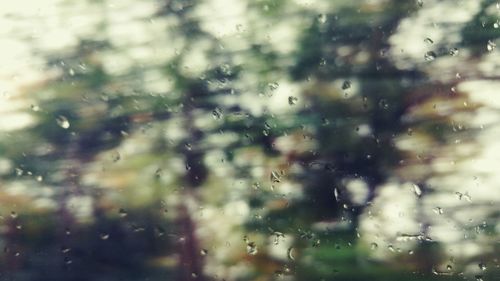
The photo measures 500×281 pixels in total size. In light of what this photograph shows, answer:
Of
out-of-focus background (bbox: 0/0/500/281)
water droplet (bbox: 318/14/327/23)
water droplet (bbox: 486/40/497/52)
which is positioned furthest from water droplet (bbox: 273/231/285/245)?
water droplet (bbox: 486/40/497/52)

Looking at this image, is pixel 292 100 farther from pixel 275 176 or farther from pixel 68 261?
pixel 68 261

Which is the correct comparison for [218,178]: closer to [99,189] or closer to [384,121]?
[99,189]

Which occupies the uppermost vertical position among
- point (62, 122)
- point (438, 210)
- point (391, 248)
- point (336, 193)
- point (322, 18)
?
point (322, 18)

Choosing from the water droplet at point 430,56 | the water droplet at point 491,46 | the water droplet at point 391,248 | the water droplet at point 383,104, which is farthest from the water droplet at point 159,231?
the water droplet at point 491,46

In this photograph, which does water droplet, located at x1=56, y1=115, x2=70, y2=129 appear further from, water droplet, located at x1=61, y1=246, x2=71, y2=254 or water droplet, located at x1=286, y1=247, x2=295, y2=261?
water droplet, located at x1=286, y1=247, x2=295, y2=261

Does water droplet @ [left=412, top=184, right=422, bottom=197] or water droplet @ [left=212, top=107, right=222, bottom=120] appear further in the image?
water droplet @ [left=212, top=107, right=222, bottom=120]

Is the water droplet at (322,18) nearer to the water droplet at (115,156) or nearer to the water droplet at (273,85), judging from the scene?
the water droplet at (273,85)

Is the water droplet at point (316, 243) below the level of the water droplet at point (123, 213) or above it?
below

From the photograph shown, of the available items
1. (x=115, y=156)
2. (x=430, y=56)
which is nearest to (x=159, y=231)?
(x=115, y=156)

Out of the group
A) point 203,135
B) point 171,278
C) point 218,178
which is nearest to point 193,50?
point 203,135
